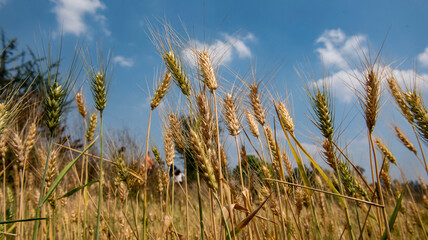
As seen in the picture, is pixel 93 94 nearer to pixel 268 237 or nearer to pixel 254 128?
pixel 254 128

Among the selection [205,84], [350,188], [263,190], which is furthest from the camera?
[263,190]

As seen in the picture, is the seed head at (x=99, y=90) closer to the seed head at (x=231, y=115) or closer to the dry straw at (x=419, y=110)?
the seed head at (x=231, y=115)

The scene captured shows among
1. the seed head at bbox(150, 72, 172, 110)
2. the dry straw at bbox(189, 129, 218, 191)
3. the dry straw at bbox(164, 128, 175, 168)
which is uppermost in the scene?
the seed head at bbox(150, 72, 172, 110)

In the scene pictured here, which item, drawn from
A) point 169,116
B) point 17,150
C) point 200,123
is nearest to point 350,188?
point 200,123

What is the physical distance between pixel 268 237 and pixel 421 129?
1257mm

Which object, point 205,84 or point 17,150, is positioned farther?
point 17,150

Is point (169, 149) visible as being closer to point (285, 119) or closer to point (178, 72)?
point (178, 72)

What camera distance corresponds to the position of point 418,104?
6.16 ft

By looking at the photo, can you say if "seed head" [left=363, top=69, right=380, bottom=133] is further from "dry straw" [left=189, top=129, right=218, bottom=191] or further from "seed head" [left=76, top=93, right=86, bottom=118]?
"seed head" [left=76, top=93, right=86, bottom=118]

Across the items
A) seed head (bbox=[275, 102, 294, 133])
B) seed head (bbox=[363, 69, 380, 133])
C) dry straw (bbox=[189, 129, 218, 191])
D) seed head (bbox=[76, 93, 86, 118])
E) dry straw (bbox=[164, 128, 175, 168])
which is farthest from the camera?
seed head (bbox=[76, 93, 86, 118])

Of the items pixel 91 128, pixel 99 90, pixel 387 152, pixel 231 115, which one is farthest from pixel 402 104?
pixel 91 128

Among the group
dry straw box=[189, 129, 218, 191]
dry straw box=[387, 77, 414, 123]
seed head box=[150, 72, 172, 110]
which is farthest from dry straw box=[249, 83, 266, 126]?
dry straw box=[387, 77, 414, 123]

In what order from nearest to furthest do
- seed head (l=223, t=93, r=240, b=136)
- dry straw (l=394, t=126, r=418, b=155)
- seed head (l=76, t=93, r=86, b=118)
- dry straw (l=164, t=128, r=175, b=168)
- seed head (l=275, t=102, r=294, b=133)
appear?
seed head (l=223, t=93, r=240, b=136) → seed head (l=275, t=102, r=294, b=133) → dry straw (l=164, t=128, r=175, b=168) → seed head (l=76, t=93, r=86, b=118) → dry straw (l=394, t=126, r=418, b=155)

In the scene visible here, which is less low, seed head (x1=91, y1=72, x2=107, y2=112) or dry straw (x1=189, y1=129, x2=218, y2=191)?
seed head (x1=91, y1=72, x2=107, y2=112)
